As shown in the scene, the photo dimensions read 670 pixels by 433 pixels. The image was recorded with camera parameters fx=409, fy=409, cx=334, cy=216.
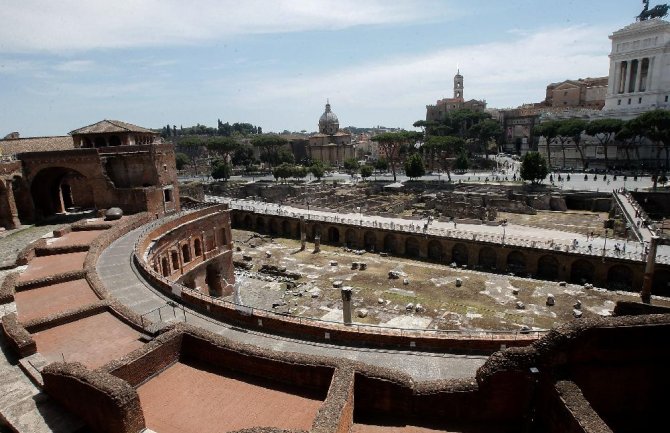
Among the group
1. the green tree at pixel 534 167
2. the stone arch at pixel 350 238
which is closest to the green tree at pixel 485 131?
the green tree at pixel 534 167

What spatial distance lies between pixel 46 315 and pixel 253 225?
4116cm

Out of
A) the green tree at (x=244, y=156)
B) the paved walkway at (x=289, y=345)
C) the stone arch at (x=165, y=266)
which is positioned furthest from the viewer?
the green tree at (x=244, y=156)

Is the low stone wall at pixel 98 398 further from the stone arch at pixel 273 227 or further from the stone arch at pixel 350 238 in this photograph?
the stone arch at pixel 273 227

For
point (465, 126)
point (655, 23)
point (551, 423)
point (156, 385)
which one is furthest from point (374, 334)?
point (465, 126)

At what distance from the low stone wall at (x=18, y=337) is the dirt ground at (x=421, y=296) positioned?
16332 mm

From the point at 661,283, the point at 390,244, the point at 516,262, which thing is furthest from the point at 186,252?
the point at 661,283

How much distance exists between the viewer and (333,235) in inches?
1972

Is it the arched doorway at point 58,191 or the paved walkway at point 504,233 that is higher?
the arched doorway at point 58,191

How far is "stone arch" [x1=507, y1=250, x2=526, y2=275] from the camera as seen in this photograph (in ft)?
120

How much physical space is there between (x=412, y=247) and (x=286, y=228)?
18.1 metres

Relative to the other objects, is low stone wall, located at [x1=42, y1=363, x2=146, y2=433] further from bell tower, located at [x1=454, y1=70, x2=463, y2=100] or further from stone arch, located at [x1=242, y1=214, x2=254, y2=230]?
bell tower, located at [x1=454, y1=70, x2=463, y2=100]

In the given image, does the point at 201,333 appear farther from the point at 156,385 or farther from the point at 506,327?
the point at 506,327

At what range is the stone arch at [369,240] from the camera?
1817 inches

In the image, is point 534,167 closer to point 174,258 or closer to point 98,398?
point 174,258
